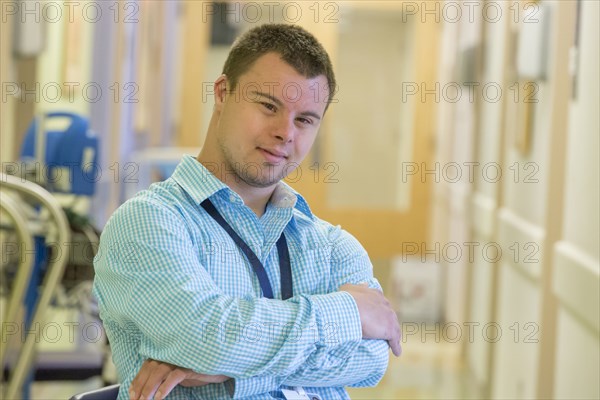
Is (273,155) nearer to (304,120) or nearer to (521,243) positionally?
(304,120)

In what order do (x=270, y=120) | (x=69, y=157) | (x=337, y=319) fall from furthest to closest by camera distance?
(x=69, y=157)
(x=270, y=120)
(x=337, y=319)

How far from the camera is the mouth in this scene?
1.65 m

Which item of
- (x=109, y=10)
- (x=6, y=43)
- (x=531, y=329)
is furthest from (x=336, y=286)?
(x=109, y=10)

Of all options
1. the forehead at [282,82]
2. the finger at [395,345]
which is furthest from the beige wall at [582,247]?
the forehead at [282,82]

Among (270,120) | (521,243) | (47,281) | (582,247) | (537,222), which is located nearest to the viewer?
(270,120)

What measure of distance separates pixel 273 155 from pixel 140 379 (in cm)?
44

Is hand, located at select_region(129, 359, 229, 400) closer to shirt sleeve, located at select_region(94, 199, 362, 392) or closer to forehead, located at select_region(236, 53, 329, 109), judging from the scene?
shirt sleeve, located at select_region(94, 199, 362, 392)

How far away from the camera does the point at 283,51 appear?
65.6 inches

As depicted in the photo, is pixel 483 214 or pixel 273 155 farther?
pixel 483 214

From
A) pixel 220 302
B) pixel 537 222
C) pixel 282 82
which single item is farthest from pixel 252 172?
pixel 537 222

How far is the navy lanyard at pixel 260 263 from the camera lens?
1.60 m

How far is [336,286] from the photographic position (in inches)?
67.6

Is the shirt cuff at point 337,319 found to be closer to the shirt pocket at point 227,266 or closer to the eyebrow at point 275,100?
the shirt pocket at point 227,266

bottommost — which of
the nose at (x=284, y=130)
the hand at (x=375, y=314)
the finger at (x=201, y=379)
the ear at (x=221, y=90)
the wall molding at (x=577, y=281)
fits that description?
the wall molding at (x=577, y=281)
